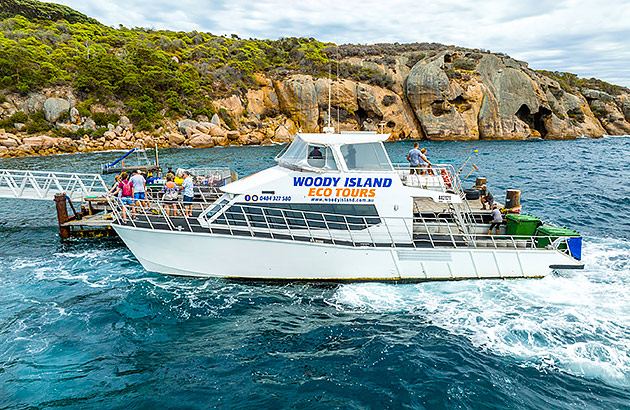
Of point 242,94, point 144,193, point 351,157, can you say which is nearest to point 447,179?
point 351,157

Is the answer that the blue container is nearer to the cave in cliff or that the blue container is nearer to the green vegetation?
the green vegetation

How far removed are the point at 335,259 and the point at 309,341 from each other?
9.06ft

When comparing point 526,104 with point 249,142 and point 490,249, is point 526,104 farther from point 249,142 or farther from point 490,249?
point 490,249

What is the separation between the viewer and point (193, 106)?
194ft

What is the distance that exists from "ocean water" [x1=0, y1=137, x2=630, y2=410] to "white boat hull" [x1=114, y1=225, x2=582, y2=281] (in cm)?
32

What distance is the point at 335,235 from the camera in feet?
34.5

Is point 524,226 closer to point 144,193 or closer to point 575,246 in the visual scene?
point 575,246

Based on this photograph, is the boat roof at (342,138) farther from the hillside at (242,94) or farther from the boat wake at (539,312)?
the hillside at (242,94)

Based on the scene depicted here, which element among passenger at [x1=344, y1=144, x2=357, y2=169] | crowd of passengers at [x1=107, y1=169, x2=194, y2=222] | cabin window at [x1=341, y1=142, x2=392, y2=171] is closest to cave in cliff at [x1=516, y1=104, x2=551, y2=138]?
cabin window at [x1=341, y1=142, x2=392, y2=171]

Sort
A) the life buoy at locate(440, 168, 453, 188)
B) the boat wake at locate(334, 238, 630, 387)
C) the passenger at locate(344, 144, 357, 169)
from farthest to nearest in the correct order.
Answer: the life buoy at locate(440, 168, 453, 188) → the passenger at locate(344, 144, 357, 169) → the boat wake at locate(334, 238, 630, 387)

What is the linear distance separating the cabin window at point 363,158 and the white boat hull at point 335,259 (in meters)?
2.31

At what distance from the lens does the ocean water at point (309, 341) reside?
641 centimetres

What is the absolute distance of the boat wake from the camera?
7.38m

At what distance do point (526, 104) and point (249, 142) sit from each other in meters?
48.5
